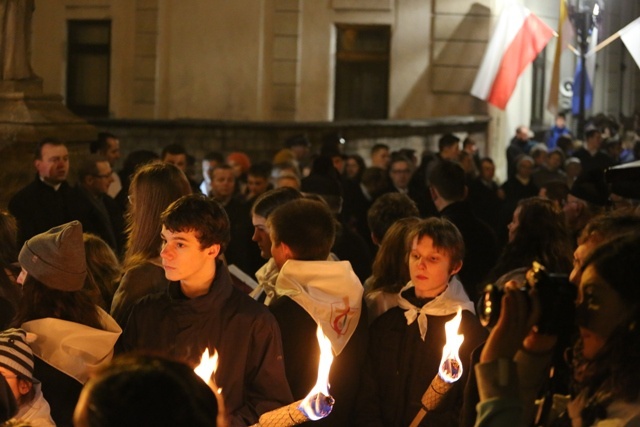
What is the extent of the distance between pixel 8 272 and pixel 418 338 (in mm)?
1831

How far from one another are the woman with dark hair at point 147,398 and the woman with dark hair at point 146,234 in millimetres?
2844

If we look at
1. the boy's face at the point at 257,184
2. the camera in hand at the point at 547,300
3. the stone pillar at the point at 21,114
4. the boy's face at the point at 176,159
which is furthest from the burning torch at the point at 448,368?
the boy's face at the point at 176,159

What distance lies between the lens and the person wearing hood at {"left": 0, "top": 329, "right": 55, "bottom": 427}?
4.30 meters

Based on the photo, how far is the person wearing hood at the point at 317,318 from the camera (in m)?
5.16

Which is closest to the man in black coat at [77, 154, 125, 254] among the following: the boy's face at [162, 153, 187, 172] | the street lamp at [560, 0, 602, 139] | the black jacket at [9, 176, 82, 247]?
the black jacket at [9, 176, 82, 247]

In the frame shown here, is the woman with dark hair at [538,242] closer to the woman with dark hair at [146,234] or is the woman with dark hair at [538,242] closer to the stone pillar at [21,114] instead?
the woman with dark hair at [146,234]

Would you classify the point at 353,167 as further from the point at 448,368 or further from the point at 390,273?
the point at 448,368

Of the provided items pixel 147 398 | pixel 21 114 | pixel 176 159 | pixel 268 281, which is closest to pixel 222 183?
pixel 176 159

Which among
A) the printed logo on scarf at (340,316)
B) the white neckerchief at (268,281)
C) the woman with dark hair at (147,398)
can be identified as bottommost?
the printed logo on scarf at (340,316)

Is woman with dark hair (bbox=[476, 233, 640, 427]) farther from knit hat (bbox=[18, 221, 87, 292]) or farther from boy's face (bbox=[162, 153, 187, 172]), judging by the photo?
boy's face (bbox=[162, 153, 187, 172])

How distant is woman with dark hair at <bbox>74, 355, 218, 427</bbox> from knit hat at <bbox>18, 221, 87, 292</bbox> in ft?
7.67

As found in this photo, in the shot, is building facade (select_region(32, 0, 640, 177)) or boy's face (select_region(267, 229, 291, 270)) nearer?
boy's face (select_region(267, 229, 291, 270))

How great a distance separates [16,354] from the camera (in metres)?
4.34

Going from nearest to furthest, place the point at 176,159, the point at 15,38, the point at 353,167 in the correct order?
the point at 15,38 → the point at 176,159 → the point at 353,167
